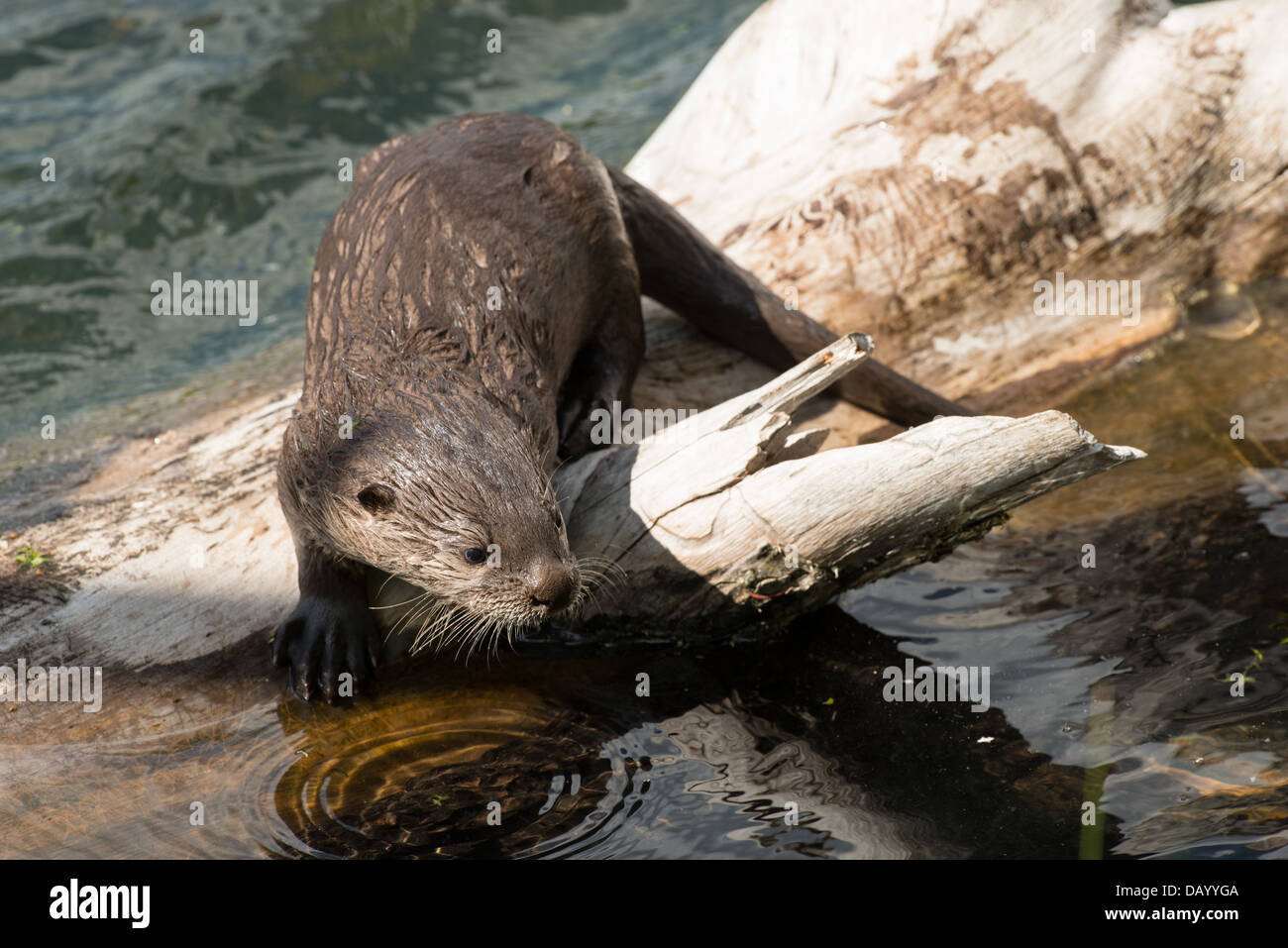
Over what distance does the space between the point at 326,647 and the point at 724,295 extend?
1.55 metres

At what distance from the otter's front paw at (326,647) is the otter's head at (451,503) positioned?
0.22 meters

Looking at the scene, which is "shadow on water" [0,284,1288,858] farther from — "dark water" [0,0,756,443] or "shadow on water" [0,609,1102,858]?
"dark water" [0,0,756,443]

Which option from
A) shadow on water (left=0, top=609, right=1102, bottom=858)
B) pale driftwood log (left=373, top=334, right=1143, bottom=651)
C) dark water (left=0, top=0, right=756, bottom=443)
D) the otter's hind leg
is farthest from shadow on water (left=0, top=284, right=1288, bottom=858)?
dark water (left=0, top=0, right=756, bottom=443)

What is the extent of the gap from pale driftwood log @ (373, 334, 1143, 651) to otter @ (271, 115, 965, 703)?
0.17m

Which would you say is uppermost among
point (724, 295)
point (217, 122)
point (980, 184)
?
point (217, 122)

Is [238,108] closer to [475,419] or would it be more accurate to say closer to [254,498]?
[254,498]

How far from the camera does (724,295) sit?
371 cm

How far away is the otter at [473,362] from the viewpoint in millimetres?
2711

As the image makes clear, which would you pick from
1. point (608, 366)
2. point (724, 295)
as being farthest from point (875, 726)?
point (724, 295)

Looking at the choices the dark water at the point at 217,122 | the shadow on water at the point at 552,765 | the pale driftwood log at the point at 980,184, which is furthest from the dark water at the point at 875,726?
the dark water at the point at 217,122

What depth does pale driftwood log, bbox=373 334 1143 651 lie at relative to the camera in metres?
2.69

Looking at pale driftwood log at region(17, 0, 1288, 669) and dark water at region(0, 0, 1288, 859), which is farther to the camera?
pale driftwood log at region(17, 0, 1288, 669)

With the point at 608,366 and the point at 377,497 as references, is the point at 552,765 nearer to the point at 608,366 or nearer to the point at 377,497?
the point at 377,497
